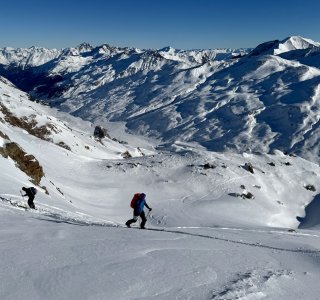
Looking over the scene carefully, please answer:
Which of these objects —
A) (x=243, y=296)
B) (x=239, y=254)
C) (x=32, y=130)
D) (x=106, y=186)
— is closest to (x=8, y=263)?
(x=243, y=296)

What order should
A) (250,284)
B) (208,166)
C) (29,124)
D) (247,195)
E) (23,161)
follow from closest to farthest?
(250,284)
(23,161)
(247,195)
(208,166)
(29,124)

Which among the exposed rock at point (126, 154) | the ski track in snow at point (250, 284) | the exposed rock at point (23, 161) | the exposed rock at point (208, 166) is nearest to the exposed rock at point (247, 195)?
the exposed rock at point (208, 166)

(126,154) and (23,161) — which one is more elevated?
(126,154)

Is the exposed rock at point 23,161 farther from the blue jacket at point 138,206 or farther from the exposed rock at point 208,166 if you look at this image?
the exposed rock at point 208,166

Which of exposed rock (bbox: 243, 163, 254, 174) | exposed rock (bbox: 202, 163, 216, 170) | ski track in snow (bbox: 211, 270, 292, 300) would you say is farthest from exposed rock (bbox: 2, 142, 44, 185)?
exposed rock (bbox: 243, 163, 254, 174)

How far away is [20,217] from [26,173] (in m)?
24.0

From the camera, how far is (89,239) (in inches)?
544

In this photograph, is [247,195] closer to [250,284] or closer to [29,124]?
[250,284]

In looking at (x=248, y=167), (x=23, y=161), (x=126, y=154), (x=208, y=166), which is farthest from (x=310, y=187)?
(x=23, y=161)

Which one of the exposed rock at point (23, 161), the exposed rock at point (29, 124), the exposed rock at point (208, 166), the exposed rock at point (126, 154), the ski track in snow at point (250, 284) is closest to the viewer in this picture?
the ski track in snow at point (250, 284)

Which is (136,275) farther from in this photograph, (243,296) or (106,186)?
(106,186)

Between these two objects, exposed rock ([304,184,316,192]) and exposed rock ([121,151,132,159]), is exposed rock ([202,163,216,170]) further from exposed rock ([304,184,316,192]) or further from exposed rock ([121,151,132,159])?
exposed rock ([121,151,132,159])

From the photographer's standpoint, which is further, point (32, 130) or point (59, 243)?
point (32, 130)

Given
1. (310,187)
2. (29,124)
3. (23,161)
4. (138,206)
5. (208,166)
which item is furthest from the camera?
(29,124)
